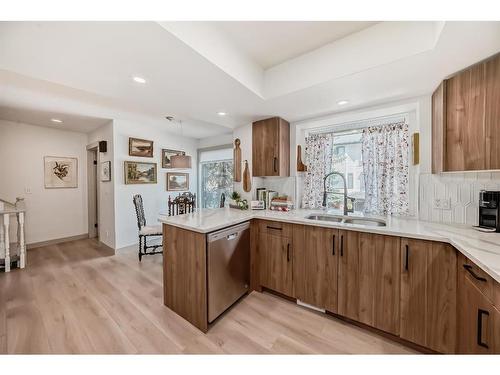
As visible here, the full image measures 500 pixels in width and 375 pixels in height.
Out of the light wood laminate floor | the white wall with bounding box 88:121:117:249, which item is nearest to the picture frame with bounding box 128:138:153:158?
the white wall with bounding box 88:121:117:249

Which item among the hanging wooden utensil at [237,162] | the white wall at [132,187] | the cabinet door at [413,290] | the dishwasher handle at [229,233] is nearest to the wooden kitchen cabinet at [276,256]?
the dishwasher handle at [229,233]

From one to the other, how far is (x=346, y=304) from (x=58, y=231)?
16.9ft

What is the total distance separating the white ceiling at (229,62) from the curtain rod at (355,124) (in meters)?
0.19

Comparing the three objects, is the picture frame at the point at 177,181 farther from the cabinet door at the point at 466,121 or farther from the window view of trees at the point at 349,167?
the cabinet door at the point at 466,121

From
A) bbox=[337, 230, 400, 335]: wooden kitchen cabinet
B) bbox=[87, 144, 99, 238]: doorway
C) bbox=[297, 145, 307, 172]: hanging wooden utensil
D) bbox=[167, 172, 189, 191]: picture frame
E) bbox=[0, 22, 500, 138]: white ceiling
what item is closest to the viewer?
bbox=[0, 22, 500, 138]: white ceiling

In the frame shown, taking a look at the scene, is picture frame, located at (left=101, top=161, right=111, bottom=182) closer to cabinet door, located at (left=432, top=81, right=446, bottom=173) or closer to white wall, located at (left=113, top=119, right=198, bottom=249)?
white wall, located at (left=113, top=119, right=198, bottom=249)

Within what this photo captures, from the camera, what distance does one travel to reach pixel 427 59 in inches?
51.5

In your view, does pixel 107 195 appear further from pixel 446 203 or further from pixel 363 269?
pixel 446 203

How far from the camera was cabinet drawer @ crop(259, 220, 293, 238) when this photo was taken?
6.48 ft

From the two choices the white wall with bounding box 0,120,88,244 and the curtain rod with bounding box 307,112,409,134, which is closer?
the curtain rod with bounding box 307,112,409,134

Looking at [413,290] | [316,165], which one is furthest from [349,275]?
[316,165]

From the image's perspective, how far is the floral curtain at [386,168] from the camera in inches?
79.7

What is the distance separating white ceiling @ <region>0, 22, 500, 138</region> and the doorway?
6.76ft

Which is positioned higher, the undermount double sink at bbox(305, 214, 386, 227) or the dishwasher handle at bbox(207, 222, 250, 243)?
the undermount double sink at bbox(305, 214, 386, 227)
